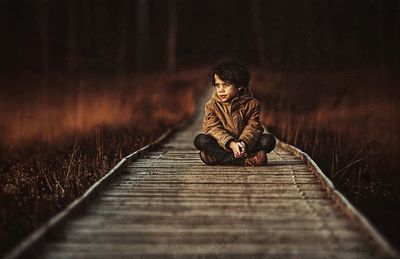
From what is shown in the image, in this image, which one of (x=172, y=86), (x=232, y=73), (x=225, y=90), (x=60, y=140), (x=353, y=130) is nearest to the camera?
(x=232, y=73)

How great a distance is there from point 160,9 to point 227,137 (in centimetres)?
3862

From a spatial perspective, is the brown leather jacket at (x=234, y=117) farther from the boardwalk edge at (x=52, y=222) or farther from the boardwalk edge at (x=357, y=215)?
the boardwalk edge at (x=52, y=222)

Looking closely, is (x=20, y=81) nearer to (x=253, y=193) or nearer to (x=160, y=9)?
(x=253, y=193)

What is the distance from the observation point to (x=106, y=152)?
9.43 m

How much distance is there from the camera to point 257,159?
763cm

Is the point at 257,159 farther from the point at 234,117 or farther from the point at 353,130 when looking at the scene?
the point at 353,130

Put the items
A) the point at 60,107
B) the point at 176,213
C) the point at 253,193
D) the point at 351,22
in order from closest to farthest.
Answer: the point at 176,213 → the point at 253,193 → the point at 60,107 → the point at 351,22

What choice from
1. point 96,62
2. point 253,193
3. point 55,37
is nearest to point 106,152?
point 253,193

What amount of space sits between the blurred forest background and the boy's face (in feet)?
4.64

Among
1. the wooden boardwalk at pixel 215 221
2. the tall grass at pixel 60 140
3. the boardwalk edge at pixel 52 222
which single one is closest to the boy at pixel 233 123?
the wooden boardwalk at pixel 215 221

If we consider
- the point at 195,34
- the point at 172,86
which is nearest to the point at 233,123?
the point at 172,86

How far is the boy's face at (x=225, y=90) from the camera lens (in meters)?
7.35

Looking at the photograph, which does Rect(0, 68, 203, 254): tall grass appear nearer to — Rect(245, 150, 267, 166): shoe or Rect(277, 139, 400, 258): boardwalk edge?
Rect(245, 150, 267, 166): shoe

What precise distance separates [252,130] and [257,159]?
0.41m
